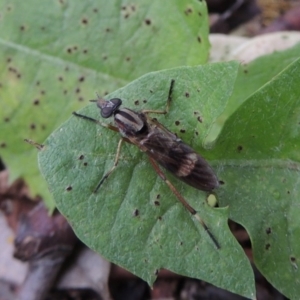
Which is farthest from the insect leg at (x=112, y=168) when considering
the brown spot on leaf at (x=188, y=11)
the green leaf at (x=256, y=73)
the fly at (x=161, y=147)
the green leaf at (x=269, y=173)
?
the brown spot on leaf at (x=188, y=11)

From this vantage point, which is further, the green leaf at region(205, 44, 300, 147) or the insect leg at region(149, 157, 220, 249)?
the green leaf at region(205, 44, 300, 147)

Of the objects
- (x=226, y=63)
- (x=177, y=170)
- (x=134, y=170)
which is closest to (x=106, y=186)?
(x=134, y=170)

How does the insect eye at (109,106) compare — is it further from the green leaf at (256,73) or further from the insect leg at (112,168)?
the green leaf at (256,73)

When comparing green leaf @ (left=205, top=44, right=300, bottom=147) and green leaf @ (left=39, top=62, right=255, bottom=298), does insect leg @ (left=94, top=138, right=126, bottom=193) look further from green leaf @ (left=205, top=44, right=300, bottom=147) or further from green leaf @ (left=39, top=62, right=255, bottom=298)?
green leaf @ (left=205, top=44, right=300, bottom=147)

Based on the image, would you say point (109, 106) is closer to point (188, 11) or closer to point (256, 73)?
point (188, 11)

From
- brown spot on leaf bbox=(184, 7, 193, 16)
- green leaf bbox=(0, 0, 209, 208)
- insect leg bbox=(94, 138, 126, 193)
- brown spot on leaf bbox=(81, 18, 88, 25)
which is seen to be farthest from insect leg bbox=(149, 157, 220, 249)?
brown spot on leaf bbox=(81, 18, 88, 25)

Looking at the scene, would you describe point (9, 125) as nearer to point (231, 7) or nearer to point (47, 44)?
point (47, 44)
